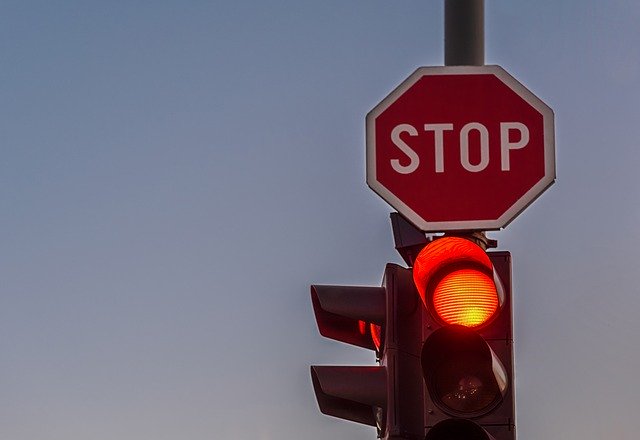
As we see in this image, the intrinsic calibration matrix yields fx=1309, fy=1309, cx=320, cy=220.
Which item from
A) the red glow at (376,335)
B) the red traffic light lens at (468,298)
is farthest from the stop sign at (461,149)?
the red glow at (376,335)

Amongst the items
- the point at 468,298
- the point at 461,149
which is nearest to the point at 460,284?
the point at 468,298

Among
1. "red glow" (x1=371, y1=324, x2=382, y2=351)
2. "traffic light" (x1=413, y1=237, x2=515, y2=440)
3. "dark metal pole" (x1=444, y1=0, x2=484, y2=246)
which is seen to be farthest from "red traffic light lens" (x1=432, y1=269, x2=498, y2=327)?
"red glow" (x1=371, y1=324, x2=382, y2=351)

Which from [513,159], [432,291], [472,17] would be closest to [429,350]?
[432,291]

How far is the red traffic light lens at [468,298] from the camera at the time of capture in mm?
4145

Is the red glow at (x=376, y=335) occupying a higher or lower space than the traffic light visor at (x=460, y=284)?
lower

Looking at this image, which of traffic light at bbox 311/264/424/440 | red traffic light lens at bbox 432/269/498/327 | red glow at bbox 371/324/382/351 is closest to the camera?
red traffic light lens at bbox 432/269/498/327

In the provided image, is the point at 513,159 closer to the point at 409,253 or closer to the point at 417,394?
the point at 409,253

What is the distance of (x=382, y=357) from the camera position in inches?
204

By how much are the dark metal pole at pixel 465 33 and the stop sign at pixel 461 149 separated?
7.7 inches

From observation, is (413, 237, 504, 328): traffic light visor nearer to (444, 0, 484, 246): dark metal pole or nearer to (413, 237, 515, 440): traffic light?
(413, 237, 515, 440): traffic light

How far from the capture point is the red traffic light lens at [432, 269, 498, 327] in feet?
13.6

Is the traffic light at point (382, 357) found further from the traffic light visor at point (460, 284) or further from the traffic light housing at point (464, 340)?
the traffic light visor at point (460, 284)

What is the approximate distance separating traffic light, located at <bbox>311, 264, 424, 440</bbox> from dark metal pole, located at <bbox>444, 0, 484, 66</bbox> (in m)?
0.84

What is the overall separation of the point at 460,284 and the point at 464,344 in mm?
194
